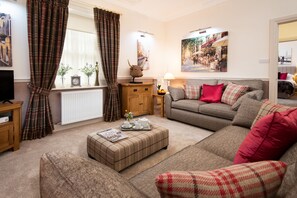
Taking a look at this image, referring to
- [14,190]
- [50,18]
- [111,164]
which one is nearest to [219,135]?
[111,164]

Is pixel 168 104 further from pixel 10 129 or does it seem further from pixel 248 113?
pixel 10 129

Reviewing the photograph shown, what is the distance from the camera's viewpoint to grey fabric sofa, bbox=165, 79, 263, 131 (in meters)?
2.99

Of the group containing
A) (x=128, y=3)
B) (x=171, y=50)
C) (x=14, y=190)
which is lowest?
(x=14, y=190)

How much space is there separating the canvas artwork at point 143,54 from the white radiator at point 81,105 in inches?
60.8

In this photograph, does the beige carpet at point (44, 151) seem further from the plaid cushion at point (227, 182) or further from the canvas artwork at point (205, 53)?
the canvas artwork at point (205, 53)

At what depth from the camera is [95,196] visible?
0.50 metres

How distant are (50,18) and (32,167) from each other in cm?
241

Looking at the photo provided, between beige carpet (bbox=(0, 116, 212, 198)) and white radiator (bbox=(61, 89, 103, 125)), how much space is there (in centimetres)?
22

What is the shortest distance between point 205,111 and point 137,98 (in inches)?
66.3

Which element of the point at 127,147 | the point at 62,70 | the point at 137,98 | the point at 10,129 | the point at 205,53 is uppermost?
the point at 205,53

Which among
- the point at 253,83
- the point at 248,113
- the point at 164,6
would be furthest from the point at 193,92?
the point at 164,6

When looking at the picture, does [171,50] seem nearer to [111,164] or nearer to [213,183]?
[111,164]

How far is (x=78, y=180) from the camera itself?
1.88ft

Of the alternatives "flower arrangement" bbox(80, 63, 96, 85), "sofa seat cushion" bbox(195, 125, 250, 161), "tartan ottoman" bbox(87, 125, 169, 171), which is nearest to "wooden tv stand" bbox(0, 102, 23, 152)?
"tartan ottoman" bbox(87, 125, 169, 171)
